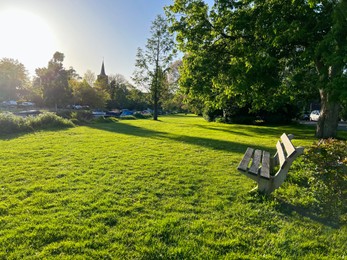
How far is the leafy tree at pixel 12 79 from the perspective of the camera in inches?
2126

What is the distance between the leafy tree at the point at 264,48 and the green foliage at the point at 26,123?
9389 millimetres

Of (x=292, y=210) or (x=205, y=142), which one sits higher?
(x=205, y=142)

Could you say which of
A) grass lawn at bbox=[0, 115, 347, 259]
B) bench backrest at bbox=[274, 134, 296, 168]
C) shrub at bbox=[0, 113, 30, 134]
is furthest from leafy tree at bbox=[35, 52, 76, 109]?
bench backrest at bbox=[274, 134, 296, 168]

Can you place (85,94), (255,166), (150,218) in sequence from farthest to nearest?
(85,94), (255,166), (150,218)

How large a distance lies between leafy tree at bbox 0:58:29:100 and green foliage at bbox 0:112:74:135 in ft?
149

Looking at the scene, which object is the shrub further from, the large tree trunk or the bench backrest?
the large tree trunk

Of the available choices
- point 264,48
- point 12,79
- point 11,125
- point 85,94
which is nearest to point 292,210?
point 264,48

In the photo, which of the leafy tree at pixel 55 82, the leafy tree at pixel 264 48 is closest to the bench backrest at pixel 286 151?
the leafy tree at pixel 264 48

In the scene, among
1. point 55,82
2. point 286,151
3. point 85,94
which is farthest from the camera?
point 85,94

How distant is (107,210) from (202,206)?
146 cm

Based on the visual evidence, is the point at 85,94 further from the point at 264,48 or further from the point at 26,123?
the point at 264,48

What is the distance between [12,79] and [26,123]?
5092 cm

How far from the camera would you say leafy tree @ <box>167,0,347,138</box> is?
972 centimetres

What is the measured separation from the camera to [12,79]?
185 feet
